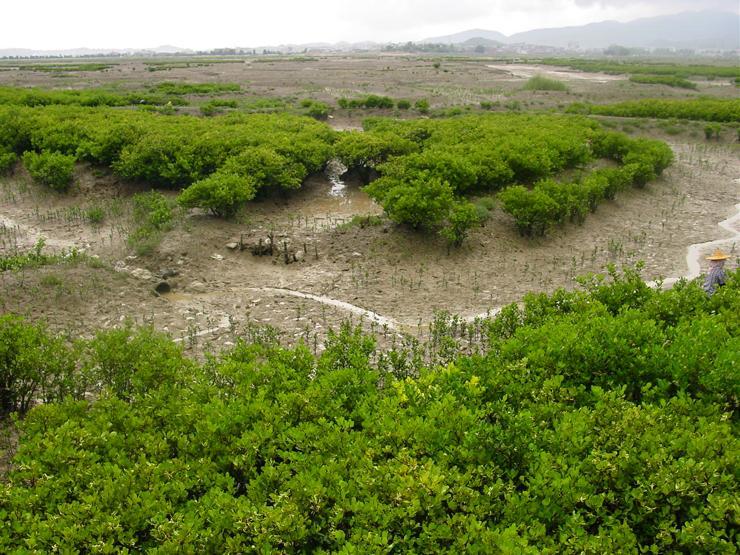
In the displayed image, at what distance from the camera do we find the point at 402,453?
16.0ft

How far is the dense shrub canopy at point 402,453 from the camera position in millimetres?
4266

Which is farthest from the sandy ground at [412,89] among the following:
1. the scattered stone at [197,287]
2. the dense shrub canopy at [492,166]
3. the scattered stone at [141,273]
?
the scattered stone at [197,287]

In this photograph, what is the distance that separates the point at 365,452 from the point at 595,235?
13297 millimetres

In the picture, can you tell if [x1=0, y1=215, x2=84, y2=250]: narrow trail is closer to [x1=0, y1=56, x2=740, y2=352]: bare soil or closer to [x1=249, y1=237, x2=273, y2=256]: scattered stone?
[x1=0, y1=56, x2=740, y2=352]: bare soil

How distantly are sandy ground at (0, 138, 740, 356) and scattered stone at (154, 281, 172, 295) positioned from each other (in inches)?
5.1

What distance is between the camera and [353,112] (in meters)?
36.1

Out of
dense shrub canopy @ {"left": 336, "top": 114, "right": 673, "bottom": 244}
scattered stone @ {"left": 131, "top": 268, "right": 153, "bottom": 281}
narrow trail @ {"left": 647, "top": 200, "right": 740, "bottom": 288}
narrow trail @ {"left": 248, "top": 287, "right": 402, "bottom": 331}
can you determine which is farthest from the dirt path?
scattered stone @ {"left": 131, "top": 268, "right": 153, "bottom": 281}

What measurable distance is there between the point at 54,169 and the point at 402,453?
1824 centimetres

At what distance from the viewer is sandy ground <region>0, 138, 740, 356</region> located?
36.8ft

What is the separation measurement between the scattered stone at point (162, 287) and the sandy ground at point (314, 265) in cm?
13

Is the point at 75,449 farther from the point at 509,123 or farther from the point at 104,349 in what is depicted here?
the point at 509,123

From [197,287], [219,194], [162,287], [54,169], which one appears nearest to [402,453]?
[197,287]

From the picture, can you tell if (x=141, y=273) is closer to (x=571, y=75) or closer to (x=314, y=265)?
(x=314, y=265)

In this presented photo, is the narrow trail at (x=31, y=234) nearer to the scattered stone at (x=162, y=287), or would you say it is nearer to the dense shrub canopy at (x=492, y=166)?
the scattered stone at (x=162, y=287)
